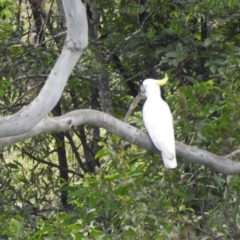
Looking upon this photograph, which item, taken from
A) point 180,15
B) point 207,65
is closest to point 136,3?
point 180,15

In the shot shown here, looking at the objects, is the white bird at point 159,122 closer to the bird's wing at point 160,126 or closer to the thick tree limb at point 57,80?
the bird's wing at point 160,126

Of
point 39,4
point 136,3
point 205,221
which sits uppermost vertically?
point 39,4

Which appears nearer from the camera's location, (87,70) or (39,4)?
(87,70)

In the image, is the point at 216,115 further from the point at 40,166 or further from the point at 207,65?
the point at 40,166

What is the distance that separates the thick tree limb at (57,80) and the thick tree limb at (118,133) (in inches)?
5.2

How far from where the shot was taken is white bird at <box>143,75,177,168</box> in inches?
131

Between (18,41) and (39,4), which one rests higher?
(39,4)

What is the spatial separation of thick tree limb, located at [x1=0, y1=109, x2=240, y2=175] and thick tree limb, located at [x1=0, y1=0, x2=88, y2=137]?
132mm

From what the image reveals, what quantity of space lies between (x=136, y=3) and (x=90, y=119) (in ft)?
6.89

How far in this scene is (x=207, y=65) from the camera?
4.38 metres

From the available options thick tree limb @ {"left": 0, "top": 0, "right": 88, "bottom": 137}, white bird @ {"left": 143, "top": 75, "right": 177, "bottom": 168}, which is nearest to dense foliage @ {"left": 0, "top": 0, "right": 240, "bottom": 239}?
white bird @ {"left": 143, "top": 75, "right": 177, "bottom": 168}

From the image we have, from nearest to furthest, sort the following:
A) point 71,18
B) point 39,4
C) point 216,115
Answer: point 71,18 → point 216,115 → point 39,4

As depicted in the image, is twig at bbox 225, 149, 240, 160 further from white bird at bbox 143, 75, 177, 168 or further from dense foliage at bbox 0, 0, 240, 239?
white bird at bbox 143, 75, 177, 168

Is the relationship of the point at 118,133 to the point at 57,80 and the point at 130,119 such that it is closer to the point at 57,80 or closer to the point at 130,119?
the point at 57,80
